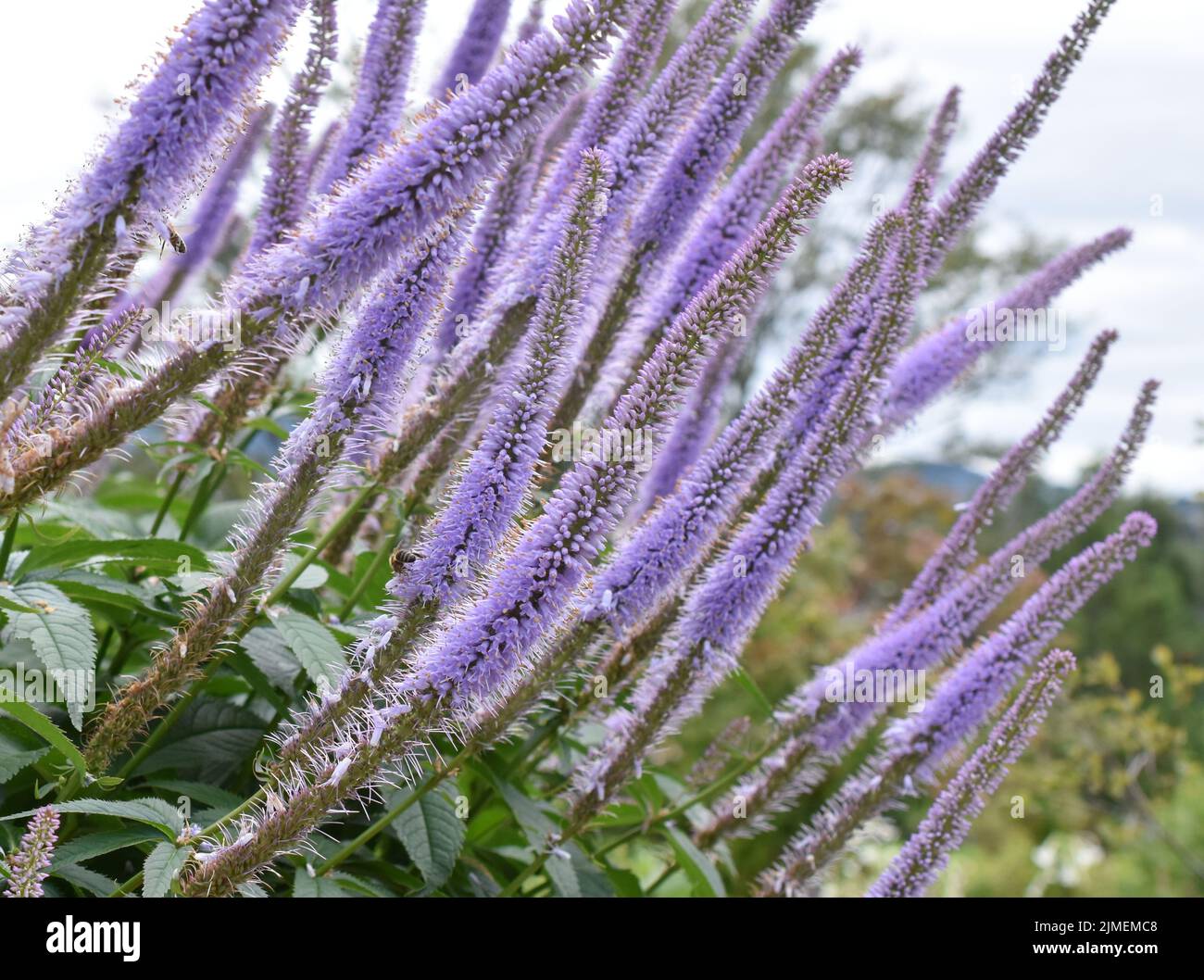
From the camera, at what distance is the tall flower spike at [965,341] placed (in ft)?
11.0

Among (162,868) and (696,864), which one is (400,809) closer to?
(162,868)

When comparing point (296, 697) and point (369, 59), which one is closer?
point (296, 697)

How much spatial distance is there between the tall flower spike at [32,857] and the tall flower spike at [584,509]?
591 mm

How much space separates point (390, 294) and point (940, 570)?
1994mm

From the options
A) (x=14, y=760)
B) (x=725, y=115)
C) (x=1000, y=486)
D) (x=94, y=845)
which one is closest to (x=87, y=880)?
(x=94, y=845)

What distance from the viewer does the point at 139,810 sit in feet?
6.48

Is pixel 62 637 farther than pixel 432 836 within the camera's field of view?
No

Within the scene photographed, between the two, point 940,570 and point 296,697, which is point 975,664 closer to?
point 940,570

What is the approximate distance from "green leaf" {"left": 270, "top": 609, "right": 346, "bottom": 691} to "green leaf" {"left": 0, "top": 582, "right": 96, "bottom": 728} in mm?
376

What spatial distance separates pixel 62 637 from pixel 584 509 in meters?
1.02

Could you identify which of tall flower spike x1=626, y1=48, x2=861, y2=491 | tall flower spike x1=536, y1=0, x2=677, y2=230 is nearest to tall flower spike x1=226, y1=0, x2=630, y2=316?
tall flower spike x1=536, y1=0, x2=677, y2=230

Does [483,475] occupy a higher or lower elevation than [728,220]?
lower

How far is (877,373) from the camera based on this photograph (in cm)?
A: 261
